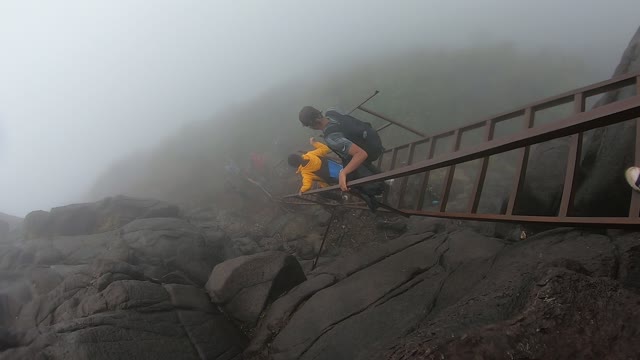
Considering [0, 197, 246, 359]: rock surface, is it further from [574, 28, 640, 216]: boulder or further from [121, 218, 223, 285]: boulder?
[574, 28, 640, 216]: boulder

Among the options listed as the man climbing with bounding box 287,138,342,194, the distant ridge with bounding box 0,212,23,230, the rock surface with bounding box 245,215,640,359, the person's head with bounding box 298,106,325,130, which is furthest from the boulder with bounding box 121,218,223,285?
the distant ridge with bounding box 0,212,23,230

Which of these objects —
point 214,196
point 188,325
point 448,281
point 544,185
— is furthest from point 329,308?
point 214,196

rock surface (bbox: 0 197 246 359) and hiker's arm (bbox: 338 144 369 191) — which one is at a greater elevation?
hiker's arm (bbox: 338 144 369 191)

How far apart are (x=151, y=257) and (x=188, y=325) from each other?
3638mm

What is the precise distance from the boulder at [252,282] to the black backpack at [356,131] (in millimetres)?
2816

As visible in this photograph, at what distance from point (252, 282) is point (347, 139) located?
3409 mm

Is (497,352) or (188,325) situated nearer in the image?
(497,352)

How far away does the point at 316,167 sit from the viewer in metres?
7.54

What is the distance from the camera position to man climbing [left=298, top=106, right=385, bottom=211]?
537cm

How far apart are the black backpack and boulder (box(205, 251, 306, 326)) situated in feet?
9.24

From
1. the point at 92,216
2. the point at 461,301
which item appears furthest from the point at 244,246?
the point at 461,301

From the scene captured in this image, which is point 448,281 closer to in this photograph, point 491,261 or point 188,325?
point 491,261

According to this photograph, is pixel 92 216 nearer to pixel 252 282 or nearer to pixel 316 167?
pixel 252 282

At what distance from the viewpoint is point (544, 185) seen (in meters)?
6.37
